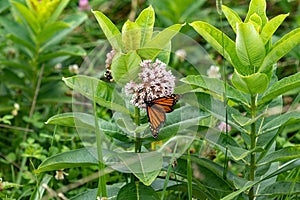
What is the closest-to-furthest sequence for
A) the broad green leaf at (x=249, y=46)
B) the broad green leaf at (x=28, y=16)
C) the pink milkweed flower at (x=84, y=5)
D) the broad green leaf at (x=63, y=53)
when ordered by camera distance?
the broad green leaf at (x=249, y=46) → the broad green leaf at (x=28, y=16) → the broad green leaf at (x=63, y=53) → the pink milkweed flower at (x=84, y=5)

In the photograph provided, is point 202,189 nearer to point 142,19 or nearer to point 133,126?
point 133,126

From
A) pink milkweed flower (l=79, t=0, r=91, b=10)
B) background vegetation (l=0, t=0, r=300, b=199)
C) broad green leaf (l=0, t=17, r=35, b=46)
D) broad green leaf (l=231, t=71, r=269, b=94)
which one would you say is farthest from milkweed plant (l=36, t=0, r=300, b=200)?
pink milkweed flower (l=79, t=0, r=91, b=10)

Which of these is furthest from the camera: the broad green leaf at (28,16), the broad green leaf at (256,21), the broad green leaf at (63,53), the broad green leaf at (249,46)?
the broad green leaf at (63,53)

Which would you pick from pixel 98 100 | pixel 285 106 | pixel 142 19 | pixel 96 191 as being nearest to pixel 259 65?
pixel 142 19

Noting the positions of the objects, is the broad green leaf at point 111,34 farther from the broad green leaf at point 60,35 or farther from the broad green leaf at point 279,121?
the broad green leaf at point 60,35

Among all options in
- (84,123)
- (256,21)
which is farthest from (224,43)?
(84,123)

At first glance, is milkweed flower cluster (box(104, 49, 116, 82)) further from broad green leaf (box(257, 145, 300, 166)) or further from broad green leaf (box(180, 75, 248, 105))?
broad green leaf (box(257, 145, 300, 166))

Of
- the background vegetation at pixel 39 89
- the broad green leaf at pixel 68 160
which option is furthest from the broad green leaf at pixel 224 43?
the background vegetation at pixel 39 89
